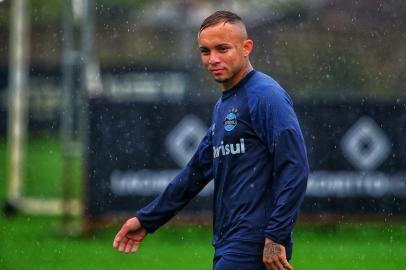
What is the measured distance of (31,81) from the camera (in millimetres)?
27344

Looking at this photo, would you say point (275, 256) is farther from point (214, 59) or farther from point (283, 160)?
point (214, 59)

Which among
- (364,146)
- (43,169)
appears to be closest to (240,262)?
(364,146)

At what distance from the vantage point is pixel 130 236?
218 inches

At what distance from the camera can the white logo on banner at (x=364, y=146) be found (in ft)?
35.7

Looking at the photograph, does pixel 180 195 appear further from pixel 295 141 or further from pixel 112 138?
pixel 112 138

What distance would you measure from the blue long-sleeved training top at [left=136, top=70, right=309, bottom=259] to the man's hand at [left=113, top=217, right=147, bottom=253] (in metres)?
0.47

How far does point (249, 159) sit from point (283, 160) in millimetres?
252

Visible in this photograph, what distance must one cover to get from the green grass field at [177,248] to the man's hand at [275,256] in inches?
186

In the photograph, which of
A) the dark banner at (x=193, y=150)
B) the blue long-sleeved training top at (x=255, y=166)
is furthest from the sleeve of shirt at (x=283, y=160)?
the dark banner at (x=193, y=150)

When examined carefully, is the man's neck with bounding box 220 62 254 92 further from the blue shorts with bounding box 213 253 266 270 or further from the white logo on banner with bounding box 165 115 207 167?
the white logo on banner with bounding box 165 115 207 167

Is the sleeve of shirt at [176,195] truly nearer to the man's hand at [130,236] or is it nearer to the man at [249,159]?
the man's hand at [130,236]

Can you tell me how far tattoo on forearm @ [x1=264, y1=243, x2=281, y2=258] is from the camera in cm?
477

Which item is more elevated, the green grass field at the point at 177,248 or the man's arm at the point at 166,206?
the man's arm at the point at 166,206

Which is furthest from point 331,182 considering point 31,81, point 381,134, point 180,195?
point 31,81
